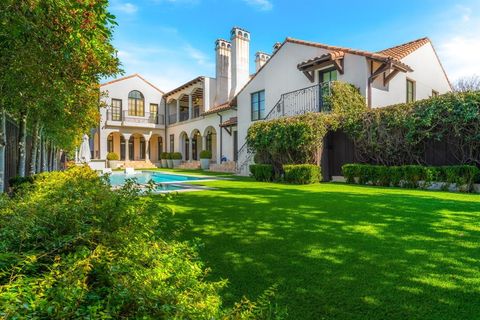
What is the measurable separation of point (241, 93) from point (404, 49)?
10.8 metres

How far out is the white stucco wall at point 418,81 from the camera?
15.6 metres

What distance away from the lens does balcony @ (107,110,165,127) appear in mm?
32469

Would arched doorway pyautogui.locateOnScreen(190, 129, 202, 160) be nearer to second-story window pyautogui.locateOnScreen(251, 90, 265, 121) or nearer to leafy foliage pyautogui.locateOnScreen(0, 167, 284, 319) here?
second-story window pyautogui.locateOnScreen(251, 90, 265, 121)

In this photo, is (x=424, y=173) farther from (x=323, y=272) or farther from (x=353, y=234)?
(x=323, y=272)

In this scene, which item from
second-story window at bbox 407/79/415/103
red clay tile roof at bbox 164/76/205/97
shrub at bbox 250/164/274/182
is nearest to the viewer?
shrub at bbox 250/164/274/182

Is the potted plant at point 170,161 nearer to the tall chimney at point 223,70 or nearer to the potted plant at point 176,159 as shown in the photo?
the potted plant at point 176,159

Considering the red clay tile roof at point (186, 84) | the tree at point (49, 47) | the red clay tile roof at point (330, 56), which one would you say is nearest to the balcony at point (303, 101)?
the red clay tile roof at point (330, 56)

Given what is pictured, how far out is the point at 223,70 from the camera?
30.0m

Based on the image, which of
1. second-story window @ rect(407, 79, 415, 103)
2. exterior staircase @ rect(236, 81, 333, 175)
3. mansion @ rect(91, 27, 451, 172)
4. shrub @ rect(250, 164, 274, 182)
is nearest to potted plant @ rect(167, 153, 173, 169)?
mansion @ rect(91, 27, 451, 172)

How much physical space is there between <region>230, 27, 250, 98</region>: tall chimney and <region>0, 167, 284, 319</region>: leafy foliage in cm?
2676

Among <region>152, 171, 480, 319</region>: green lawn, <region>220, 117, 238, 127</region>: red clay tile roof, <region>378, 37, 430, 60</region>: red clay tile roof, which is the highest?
<region>378, 37, 430, 60</region>: red clay tile roof

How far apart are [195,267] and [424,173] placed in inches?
425

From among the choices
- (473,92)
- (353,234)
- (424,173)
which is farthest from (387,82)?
(353,234)

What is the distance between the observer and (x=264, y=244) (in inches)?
167
